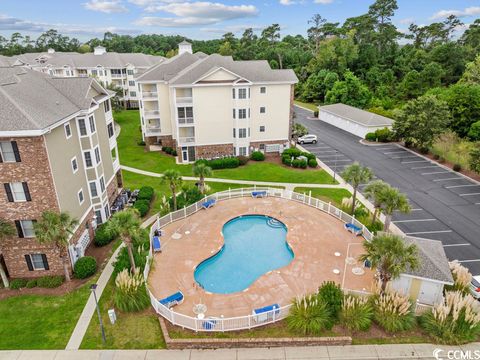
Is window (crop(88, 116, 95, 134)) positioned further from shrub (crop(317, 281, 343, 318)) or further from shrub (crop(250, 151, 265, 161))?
shrub (crop(250, 151, 265, 161))

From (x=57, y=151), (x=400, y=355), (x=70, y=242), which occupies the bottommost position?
(x=400, y=355)

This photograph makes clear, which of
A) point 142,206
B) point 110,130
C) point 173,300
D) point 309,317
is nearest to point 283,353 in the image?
point 309,317

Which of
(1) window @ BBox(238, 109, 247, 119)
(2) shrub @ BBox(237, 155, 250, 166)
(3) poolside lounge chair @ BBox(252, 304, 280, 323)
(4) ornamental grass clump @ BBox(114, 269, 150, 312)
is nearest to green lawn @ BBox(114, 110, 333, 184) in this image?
(2) shrub @ BBox(237, 155, 250, 166)

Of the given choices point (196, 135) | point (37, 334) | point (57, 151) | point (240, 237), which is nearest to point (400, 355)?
point (240, 237)

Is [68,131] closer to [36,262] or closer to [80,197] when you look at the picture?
[80,197]

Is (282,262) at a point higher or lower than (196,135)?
lower

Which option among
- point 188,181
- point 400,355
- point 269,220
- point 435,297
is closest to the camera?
point 400,355

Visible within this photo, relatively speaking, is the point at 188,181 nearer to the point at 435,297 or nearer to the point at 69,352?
the point at 69,352

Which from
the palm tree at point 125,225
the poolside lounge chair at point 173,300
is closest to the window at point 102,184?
the palm tree at point 125,225
